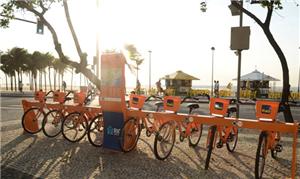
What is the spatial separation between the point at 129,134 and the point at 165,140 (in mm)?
909

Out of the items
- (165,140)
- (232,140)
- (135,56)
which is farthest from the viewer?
(135,56)

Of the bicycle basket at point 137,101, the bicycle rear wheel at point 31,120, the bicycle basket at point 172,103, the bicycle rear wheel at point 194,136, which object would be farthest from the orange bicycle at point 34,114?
the bicycle rear wheel at point 194,136

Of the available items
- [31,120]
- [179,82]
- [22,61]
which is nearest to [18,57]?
[22,61]

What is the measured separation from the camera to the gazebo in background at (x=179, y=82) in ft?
111

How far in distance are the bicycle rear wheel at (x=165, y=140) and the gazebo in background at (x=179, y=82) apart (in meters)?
27.2

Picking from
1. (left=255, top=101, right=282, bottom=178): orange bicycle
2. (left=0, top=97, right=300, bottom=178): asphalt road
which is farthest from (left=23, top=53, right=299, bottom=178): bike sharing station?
(left=255, top=101, right=282, bottom=178): orange bicycle

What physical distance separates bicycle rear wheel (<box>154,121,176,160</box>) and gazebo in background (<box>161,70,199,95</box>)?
1070 inches


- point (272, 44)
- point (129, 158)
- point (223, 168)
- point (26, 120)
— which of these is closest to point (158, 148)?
point (129, 158)

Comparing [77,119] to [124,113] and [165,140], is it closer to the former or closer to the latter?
[124,113]

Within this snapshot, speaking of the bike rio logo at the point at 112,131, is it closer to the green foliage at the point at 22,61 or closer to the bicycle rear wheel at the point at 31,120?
the bicycle rear wheel at the point at 31,120

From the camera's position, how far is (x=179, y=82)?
3459 cm

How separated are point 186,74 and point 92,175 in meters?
29.8

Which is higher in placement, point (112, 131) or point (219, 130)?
point (219, 130)

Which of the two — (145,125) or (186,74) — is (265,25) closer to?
(145,125)
